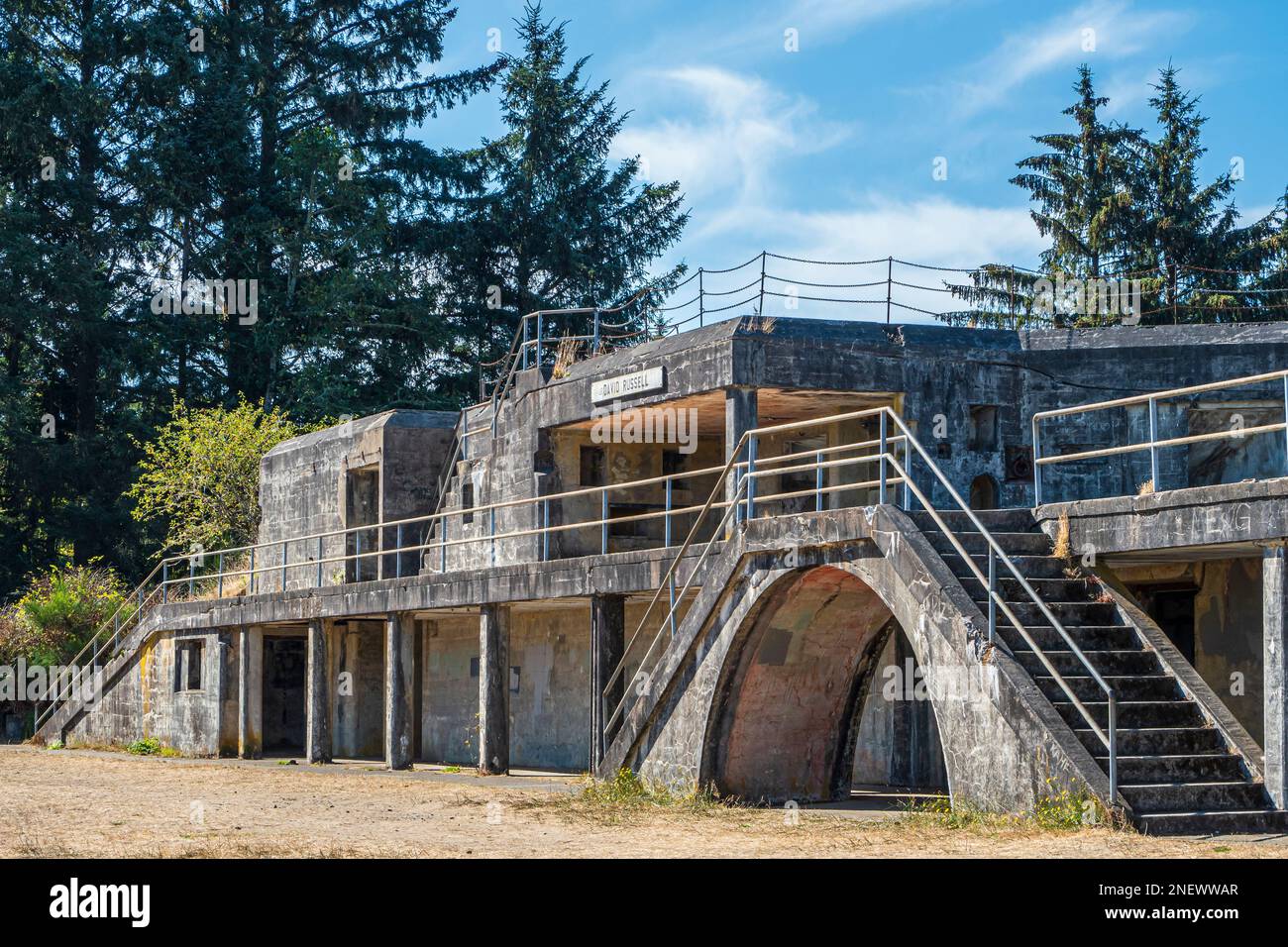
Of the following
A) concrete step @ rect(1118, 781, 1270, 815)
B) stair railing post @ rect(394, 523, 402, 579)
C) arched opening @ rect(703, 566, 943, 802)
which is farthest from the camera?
stair railing post @ rect(394, 523, 402, 579)

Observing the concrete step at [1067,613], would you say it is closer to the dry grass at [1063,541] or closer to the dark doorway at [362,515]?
the dry grass at [1063,541]

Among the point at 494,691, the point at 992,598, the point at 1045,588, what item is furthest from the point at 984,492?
the point at 992,598

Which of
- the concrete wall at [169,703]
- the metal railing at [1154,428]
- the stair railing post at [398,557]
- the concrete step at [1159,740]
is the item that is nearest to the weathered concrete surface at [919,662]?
the concrete step at [1159,740]

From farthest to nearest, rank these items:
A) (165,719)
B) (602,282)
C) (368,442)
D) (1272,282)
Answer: (602,282)
(1272,282)
(165,719)
(368,442)

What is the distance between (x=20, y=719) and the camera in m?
38.8

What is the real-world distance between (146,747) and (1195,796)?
25441mm

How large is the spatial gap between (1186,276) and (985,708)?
3400 centimetres

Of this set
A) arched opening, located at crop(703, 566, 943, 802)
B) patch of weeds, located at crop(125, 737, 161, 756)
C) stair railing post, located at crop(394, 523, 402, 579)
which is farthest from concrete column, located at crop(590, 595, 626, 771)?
patch of weeds, located at crop(125, 737, 161, 756)

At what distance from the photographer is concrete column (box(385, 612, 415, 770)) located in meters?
26.6

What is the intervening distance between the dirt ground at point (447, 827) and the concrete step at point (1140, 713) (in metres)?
1.19

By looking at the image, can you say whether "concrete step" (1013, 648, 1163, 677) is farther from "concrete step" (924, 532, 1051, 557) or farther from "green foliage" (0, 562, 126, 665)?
Result: "green foliage" (0, 562, 126, 665)

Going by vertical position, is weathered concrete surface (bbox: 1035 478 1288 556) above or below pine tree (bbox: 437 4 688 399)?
below
